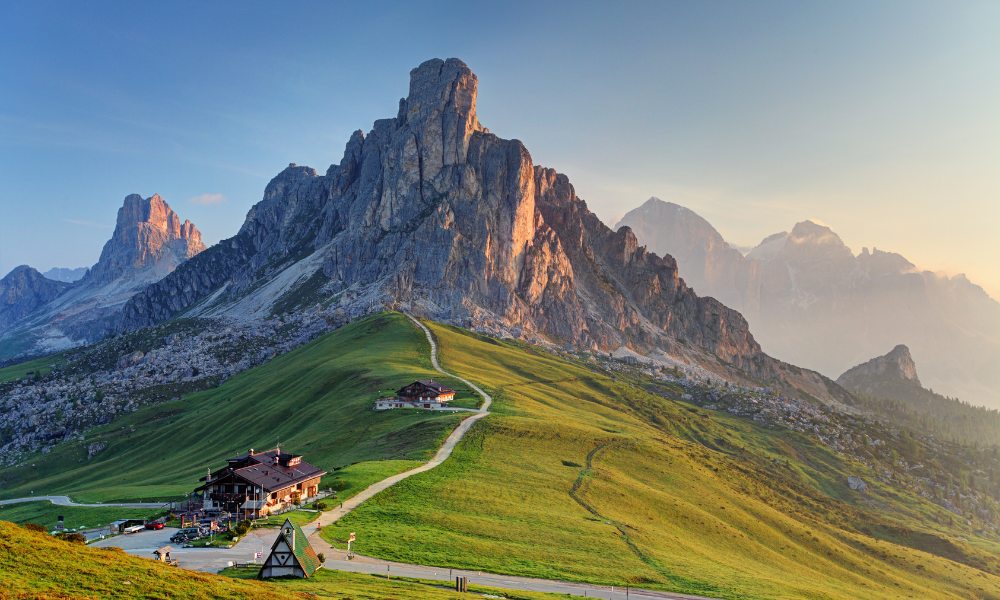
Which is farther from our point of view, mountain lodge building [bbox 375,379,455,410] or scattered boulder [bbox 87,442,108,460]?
scattered boulder [bbox 87,442,108,460]

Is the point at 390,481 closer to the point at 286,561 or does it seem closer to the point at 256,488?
the point at 256,488

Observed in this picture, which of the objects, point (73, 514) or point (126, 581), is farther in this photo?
point (73, 514)

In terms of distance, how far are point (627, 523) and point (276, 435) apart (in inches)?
3303

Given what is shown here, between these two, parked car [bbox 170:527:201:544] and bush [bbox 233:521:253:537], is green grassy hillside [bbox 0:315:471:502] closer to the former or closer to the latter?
bush [bbox 233:521:253:537]

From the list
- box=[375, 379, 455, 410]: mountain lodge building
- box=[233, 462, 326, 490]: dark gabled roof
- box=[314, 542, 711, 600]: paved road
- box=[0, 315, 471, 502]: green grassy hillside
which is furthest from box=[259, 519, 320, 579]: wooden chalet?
box=[375, 379, 455, 410]: mountain lodge building

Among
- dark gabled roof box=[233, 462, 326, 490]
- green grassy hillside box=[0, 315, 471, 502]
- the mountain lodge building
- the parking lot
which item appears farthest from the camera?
the mountain lodge building

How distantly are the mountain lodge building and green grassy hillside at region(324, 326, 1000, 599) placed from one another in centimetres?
1386

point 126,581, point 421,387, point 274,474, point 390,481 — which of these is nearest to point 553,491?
point 390,481

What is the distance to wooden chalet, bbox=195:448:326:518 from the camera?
73062mm

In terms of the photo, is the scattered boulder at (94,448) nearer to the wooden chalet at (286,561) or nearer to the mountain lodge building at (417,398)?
the mountain lodge building at (417,398)

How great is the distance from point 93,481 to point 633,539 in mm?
131777

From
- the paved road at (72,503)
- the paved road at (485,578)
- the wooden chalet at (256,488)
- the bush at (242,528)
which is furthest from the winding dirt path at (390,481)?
the paved road at (72,503)

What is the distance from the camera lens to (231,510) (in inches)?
2911

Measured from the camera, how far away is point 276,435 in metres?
138
